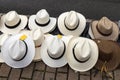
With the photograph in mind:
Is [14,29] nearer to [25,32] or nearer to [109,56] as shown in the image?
[25,32]

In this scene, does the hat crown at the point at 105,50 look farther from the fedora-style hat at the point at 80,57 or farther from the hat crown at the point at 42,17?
the hat crown at the point at 42,17

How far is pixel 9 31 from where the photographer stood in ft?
7.41

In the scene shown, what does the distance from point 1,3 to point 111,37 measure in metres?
1.67

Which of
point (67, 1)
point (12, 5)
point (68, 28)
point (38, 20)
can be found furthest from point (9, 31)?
point (67, 1)

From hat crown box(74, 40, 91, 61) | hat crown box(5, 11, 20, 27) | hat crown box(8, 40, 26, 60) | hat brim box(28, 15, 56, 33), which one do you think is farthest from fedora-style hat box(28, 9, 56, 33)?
hat crown box(74, 40, 91, 61)

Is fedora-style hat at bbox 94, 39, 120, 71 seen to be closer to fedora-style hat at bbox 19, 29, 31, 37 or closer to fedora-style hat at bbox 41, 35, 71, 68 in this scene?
fedora-style hat at bbox 41, 35, 71, 68

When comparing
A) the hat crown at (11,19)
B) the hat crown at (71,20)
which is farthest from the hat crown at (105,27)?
the hat crown at (11,19)

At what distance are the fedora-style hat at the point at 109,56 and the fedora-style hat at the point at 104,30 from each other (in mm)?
126

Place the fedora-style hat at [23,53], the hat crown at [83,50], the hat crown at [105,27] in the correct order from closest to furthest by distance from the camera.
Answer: the hat crown at [83,50], the fedora-style hat at [23,53], the hat crown at [105,27]

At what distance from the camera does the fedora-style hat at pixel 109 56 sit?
199 cm

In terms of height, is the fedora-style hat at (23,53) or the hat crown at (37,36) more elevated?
the hat crown at (37,36)

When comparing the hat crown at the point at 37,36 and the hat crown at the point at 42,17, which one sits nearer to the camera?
the hat crown at the point at 37,36

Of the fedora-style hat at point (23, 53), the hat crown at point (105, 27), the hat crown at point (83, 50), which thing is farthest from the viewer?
the hat crown at point (105, 27)

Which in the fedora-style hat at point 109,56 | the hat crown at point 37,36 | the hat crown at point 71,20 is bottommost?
the fedora-style hat at point 109,56
